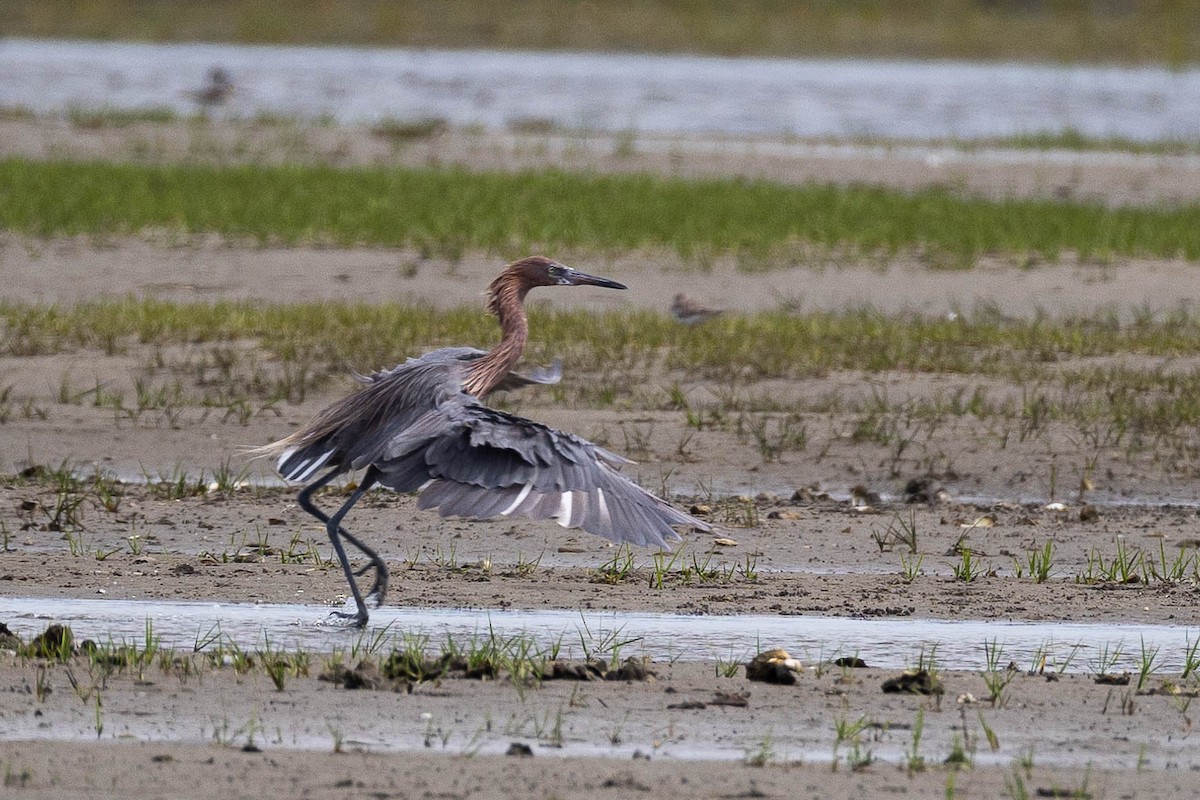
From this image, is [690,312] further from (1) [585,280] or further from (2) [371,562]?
(2) [371,562]

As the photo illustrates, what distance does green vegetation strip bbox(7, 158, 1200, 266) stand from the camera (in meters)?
13.9

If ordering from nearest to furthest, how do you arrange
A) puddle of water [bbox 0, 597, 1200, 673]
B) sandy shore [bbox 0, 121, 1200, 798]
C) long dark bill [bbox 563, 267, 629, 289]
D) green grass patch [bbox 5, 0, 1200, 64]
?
sandy shore [bbox 0, 121, 1200, 798], puddle of water [bbox 0, 597, 1200, 673], long dark bill [bbox 563, 267, 629, 289], green grass patch [bbox 5, 0, 1200, 64]

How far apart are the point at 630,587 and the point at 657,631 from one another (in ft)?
1.88

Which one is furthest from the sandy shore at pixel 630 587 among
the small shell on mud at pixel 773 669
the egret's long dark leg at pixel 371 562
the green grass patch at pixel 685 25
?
the green grass patch at pixel 685 25

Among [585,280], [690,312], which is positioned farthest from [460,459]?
[690,312]

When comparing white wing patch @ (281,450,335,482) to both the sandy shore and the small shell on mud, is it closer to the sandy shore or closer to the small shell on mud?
the sandy shore

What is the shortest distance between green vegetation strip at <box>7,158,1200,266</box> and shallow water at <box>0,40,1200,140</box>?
19.6 feet

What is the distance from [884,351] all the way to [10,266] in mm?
5941

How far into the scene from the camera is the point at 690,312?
11.3 m

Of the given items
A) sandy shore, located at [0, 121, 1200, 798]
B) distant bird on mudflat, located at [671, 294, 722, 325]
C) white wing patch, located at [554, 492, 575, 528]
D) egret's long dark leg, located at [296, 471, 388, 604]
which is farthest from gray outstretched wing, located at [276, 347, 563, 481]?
distant bird on mudflat, located at [671, 294, 722, 325]

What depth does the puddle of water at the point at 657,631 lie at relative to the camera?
5.80 metres

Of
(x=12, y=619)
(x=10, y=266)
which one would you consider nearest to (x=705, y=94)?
(x=10, y=266)

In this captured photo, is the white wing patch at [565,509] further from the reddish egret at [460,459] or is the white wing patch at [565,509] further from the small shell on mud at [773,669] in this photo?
the small shell on mud at [773,669]

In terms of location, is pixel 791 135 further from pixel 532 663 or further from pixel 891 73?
pixel 532 663
